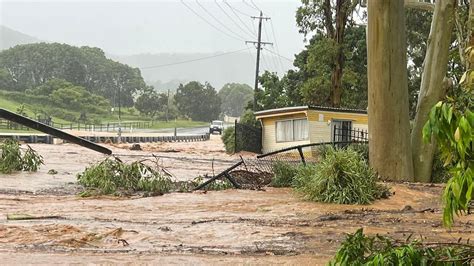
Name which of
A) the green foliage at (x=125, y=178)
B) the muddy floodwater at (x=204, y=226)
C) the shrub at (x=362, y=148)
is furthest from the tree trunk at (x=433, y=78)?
the green foliage at (x=125, y=178)

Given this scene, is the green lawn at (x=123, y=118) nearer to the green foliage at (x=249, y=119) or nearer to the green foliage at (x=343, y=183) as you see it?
the green foliage at (x=249, y=119)

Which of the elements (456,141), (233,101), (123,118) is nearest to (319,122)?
(456,141)

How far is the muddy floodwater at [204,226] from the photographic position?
6.66 meters

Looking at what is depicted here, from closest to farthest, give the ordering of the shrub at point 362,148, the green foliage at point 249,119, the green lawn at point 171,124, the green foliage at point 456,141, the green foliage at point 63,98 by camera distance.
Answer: the green foliage at point 456,141 → the shrub at point 362,148 → the green foliage at point 249,119 → the green foliage at point 63,98 → the green lawn at point 171,124

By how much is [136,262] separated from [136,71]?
139m

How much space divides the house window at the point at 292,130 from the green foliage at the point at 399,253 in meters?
27.5

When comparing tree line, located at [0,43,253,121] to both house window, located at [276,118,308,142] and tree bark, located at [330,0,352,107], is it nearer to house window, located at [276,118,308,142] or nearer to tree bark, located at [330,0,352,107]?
house window, located at [276,118,308,142]

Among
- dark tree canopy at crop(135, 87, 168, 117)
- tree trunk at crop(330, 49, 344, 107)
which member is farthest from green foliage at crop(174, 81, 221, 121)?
tree trunk at crop(330, 49, 344, 107)

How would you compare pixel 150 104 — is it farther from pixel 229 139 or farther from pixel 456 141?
pixel 456 141

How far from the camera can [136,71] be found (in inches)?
5586

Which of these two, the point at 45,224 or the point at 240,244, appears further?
the point at 45,224

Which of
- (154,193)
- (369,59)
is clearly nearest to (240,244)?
(154,193)

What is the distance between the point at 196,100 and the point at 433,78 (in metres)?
108

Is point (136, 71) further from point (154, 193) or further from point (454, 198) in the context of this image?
point (454, 198)
